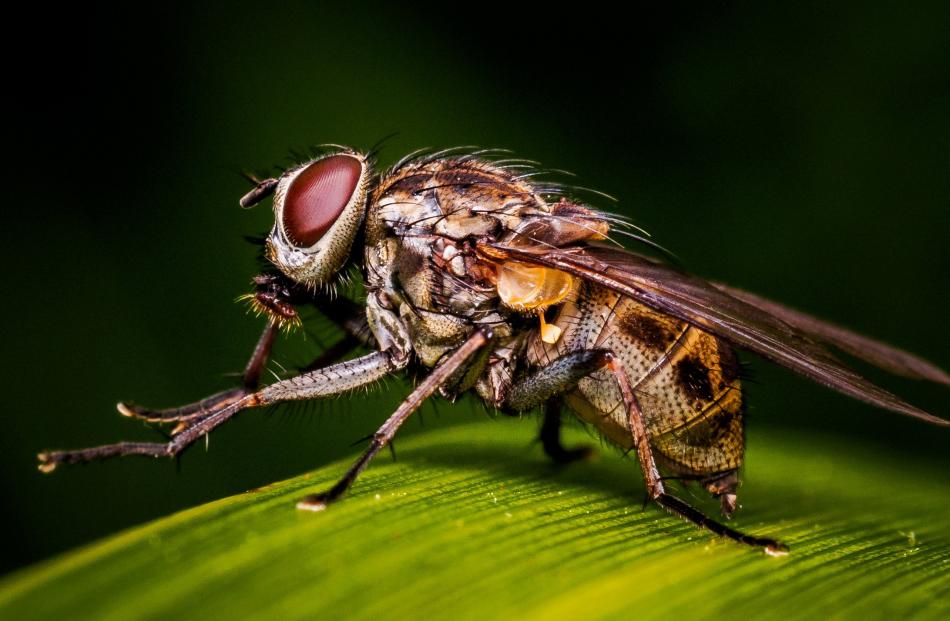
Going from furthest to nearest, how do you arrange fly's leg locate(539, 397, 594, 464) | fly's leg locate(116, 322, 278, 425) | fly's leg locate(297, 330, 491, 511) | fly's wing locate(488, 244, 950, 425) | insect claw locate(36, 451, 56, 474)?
1. fly's leg locate(539, 397, 594, 464)
2. fly's leg locate(116, 322, 278, 425)
3. insect claw locate(36, 451, 56, 474)
4. fly's wing locate(488, 244, 950, 425)
5. fly's leg locate(297, 330, 491, 511)

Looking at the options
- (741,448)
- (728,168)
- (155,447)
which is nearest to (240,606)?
(155,447)

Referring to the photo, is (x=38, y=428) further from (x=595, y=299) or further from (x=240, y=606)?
(x=240, y=606)

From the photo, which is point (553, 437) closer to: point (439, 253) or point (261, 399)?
point (439, 253)

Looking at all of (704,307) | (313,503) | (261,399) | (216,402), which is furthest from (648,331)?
(216,402)

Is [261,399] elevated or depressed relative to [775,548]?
elevated

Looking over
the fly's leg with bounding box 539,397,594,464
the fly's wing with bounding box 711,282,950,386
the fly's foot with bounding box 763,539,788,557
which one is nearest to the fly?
the fly's leg with bounding box 539,397,594,464

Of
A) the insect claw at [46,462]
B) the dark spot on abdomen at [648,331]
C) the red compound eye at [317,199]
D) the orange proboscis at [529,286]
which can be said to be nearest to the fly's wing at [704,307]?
the orange proboscis at [529,286]

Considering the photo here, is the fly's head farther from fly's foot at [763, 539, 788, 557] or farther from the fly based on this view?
fly's foot at [763, 539, 788, 557]
